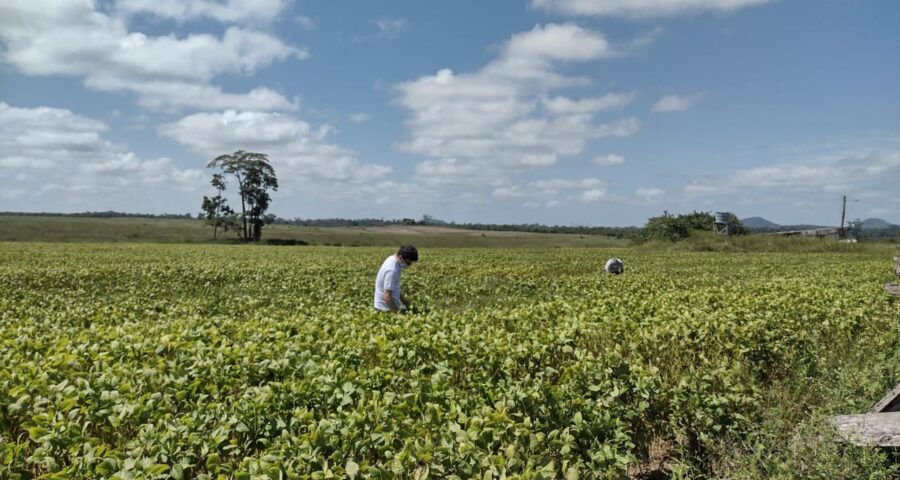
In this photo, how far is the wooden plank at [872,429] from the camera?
168 inches

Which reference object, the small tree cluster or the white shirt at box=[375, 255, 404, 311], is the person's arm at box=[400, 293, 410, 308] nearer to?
the white shirt at box=[375, 255, 404, 311]

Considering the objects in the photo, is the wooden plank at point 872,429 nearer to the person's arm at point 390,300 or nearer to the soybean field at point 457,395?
the soybean field at point 457,395

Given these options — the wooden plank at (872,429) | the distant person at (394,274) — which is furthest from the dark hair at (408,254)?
the wooden plank at (872,429)

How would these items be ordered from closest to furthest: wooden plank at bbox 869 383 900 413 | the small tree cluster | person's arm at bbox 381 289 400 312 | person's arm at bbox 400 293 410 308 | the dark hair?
wooden plank at bbox 869 383 900 413, the dark hair, person's arm at bbox 381 289 400 312, person's arm at bbox 400 293 410 308, the small tree cluster

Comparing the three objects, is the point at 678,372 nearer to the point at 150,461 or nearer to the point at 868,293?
the point at 150,461

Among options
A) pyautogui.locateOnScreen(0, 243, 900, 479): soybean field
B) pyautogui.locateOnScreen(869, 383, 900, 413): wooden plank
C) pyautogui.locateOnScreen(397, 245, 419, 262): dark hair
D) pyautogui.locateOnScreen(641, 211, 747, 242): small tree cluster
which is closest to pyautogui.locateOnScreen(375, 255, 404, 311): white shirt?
pyautogui.locateOnScreen(397, 245, 419, 262): dark hair

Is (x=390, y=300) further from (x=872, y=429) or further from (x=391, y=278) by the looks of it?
(x=872, y=429)

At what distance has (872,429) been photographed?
4.34 m

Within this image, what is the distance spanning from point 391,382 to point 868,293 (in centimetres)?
1215

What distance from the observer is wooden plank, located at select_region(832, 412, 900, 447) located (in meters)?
4.27

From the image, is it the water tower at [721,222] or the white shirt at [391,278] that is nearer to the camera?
the white shirt at [391,278]

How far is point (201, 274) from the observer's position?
2170 centimetres

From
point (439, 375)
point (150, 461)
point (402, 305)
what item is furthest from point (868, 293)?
point (150, 461)

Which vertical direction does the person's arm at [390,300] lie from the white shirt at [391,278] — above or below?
below
